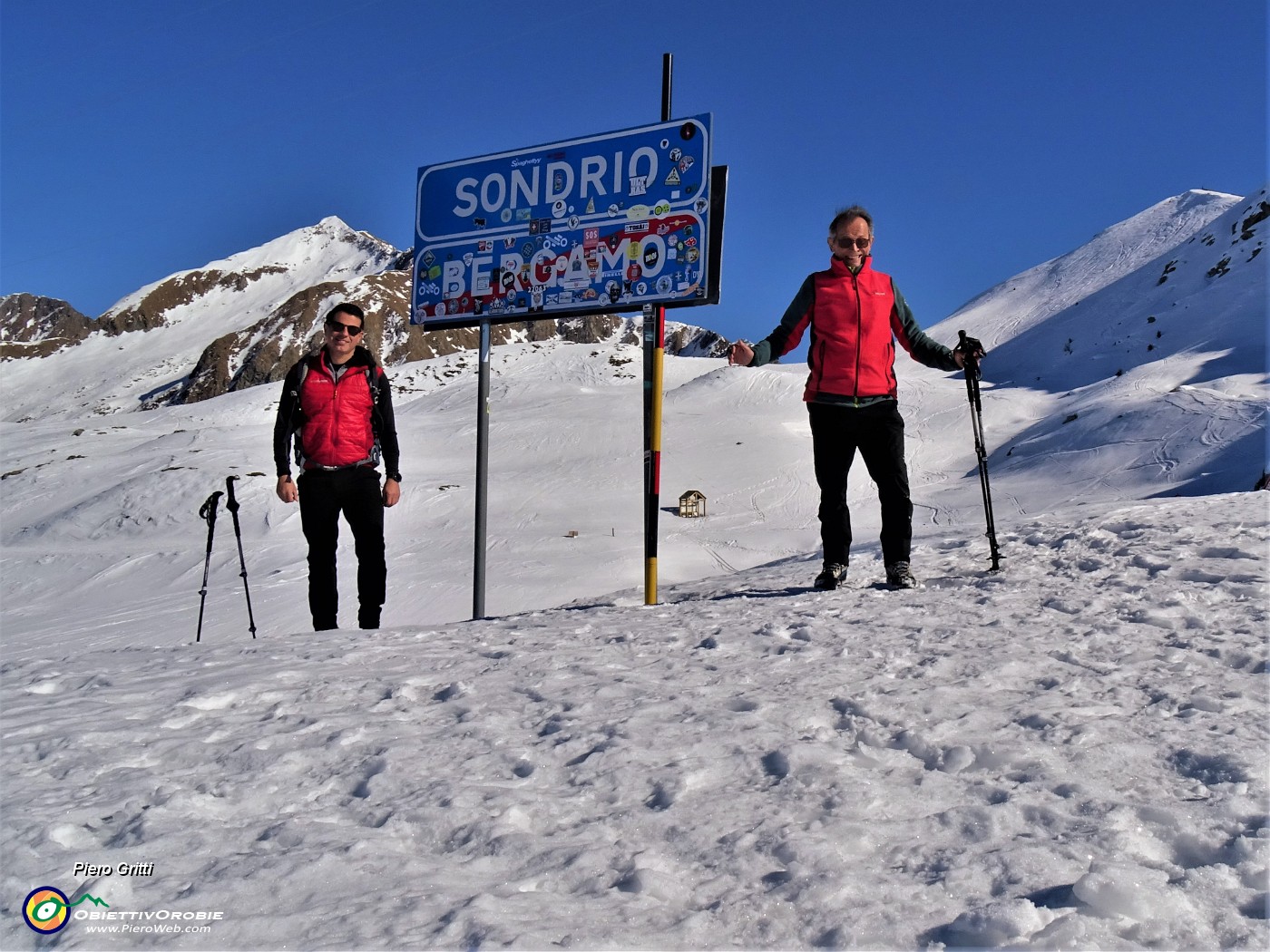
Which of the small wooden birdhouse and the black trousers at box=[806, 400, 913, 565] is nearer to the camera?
the black trousers at box=[806, 400, 913, 565]

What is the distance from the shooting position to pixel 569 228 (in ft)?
23.4

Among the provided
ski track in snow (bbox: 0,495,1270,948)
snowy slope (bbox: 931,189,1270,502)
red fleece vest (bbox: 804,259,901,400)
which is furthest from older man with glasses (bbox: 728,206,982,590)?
snowy slope (bbox: 931,189,1270,502)

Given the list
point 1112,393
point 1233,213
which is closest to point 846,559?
point 1112,393

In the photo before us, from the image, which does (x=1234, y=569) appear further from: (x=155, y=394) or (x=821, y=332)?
(x=155, y=394)

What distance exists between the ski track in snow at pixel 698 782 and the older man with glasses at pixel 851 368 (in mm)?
1036

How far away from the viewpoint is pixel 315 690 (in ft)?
12.3

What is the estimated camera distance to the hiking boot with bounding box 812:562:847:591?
5.71 m

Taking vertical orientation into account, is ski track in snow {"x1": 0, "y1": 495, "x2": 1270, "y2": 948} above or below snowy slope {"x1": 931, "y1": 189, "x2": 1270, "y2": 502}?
below

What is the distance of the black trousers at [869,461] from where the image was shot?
556 cm

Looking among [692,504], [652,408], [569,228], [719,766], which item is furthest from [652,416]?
[692,504]

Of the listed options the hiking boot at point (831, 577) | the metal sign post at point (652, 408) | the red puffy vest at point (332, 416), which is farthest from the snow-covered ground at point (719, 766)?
the red puffy vest at point (332, 416)

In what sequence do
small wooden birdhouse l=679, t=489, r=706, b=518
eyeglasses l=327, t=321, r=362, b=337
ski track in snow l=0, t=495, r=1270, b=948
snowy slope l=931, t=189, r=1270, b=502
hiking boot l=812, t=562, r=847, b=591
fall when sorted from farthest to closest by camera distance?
small wooden birdhouse l=679, t=489, r=706, b=518 < snowy slope l=931, t=189, r=1270, b=502 < eyeglasses l=327, t=321, r=362, b=337 < hiking boot l=812, t=562, r=847, b=591 < ski track in snow l=0, t=495, r=1270, b=948

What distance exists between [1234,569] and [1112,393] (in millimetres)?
21880

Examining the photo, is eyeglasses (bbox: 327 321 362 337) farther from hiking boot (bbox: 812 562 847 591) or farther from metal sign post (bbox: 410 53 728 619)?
hiking boot (bbox: 812 562 847 591)
